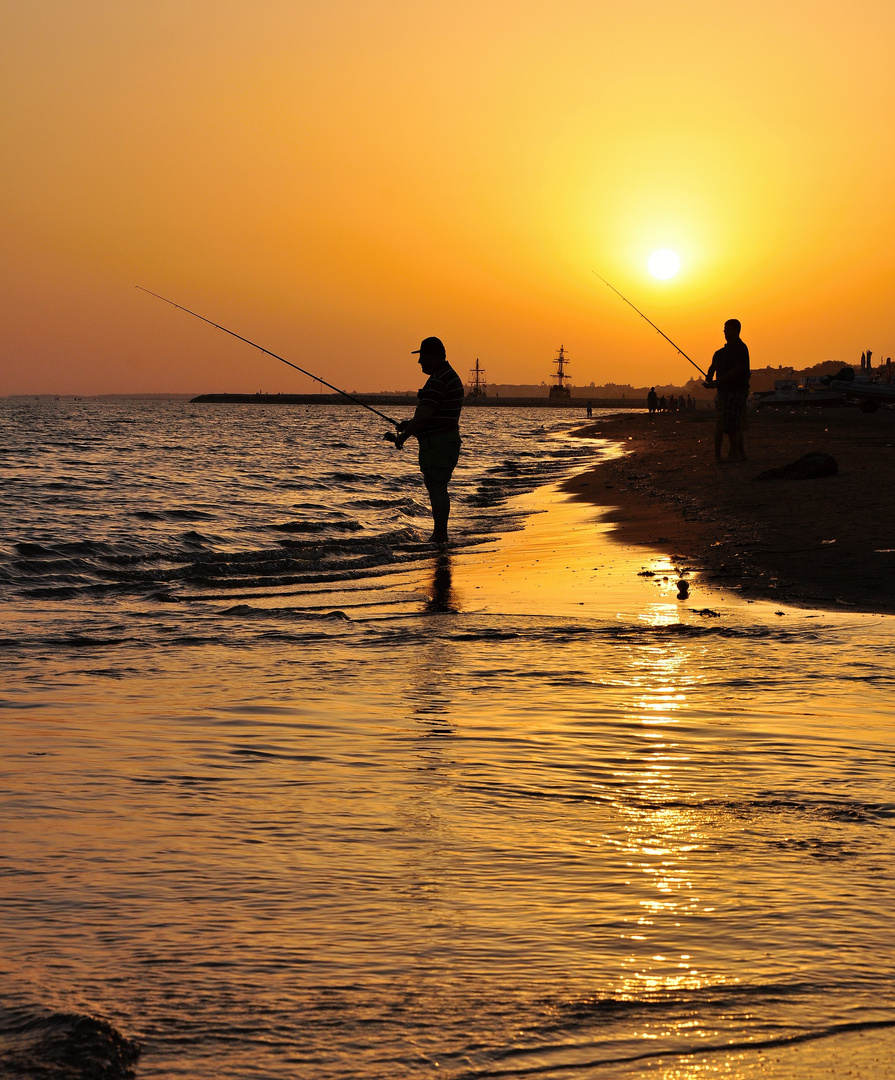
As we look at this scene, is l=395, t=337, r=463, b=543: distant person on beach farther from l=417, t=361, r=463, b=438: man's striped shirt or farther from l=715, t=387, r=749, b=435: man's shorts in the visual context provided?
l=715, t=387, r=749, b=435: man's shorts

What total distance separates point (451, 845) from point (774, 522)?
320 inches

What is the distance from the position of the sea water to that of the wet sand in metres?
0.86

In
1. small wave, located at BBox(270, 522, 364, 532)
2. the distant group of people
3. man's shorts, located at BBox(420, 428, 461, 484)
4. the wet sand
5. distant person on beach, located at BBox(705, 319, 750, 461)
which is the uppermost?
the distant group of people

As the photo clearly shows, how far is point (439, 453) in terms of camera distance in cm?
1058

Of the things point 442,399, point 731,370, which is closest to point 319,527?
point 442,399

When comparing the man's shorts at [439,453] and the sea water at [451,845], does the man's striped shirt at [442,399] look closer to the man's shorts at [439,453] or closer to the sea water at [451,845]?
the man's shorts at [439,453]

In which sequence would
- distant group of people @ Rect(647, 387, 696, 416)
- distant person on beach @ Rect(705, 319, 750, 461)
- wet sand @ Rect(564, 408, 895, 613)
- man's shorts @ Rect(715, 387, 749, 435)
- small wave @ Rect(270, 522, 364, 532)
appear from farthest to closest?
distant group of people @ Rect(647, 387, 696, 416), man's shorts @ Rect(715, 387, 749, 435), distant person on beach @ Rect(705, 319, 750, 461), small wave @ Rect(270, 522, 364, 532), wet sand @ Rect(564, 408, 895, 613)

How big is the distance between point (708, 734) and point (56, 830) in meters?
2.23

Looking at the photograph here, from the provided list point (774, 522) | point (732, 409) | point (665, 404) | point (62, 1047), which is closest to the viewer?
point (62, 1047)

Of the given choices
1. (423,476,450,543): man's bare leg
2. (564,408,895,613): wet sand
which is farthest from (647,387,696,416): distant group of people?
(423,476,450,543): man's bare leg

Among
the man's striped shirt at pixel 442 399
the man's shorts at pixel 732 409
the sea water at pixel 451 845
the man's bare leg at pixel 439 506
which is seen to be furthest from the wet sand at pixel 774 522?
the man's striped shirt at pixel 442 399

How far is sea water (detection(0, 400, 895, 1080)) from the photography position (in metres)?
1.95

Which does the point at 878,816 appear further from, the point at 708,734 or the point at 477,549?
the point at 477,549

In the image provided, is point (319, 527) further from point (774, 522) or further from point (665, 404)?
point (665, 404)
